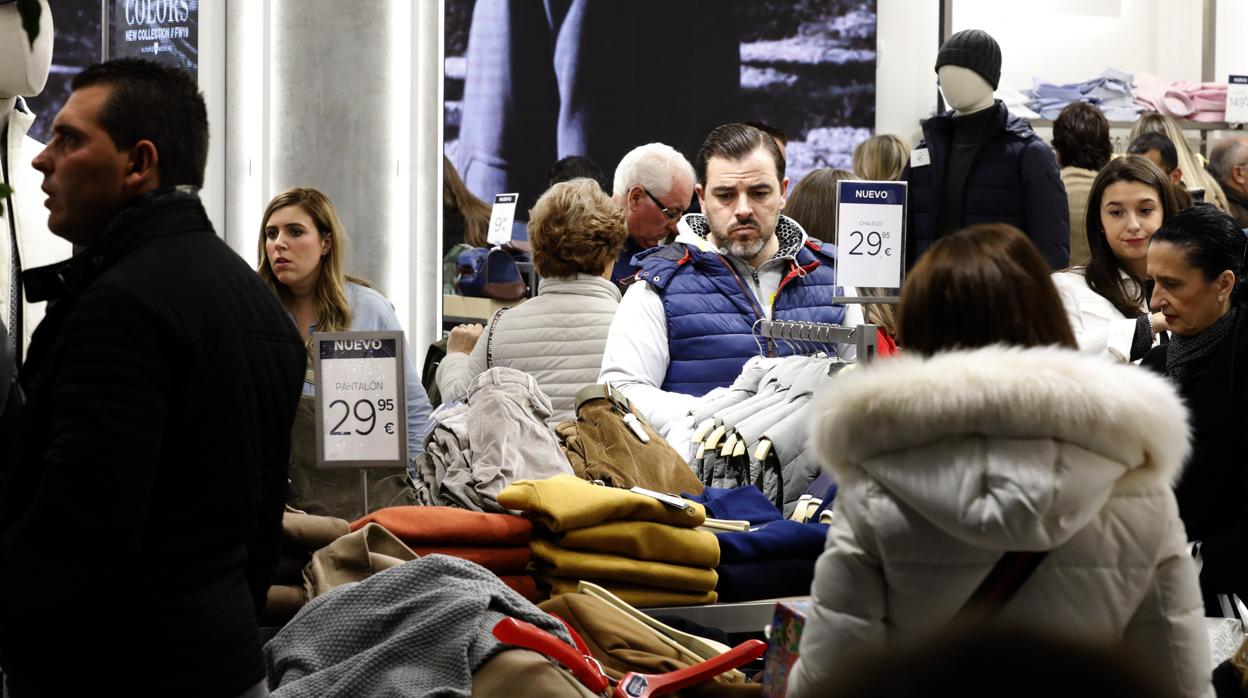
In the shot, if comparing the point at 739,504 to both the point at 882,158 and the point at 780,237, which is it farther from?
the point at 882,158

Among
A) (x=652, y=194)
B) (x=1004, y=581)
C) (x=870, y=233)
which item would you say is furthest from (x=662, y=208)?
(x=1004, y=581)

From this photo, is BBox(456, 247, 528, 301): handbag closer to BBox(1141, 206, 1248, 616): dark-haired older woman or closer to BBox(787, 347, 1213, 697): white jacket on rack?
BBox(1141, 206, 1248, 616): dark-haired older woman

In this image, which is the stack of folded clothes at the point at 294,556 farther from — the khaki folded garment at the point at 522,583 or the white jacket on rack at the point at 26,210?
the white jacket on rack at the point at 26,210

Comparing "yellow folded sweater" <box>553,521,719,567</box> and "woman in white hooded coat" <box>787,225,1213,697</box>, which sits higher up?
"woman in white hooded coat" <box>787,225,1213,697</box>

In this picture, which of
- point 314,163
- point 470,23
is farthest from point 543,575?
point 470,23

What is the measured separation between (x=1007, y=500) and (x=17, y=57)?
2969 mm

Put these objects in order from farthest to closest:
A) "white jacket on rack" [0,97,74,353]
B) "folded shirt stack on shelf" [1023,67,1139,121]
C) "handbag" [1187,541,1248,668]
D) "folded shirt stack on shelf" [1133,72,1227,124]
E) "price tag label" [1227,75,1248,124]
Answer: "folded shirt stack on shelf" [1023,67,1139,121] < "folded shirt stack on shelf" [1133,72,1227,124] < "price tag label" [1227,75,1248,124] < "white jacket on rack" [0,97,74,353] < "handbag" [1187,541,1248,668]

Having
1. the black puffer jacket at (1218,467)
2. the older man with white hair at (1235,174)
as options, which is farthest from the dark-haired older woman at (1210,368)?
the older man with white hair at (1235,174)

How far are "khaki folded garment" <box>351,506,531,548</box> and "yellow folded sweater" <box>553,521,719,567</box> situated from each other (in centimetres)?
9

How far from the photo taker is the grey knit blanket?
2.37m

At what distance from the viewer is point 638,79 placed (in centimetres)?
866

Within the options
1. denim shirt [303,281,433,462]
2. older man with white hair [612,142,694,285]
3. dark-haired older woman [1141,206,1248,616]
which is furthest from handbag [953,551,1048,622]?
older man with white hair [612,142,694,285]

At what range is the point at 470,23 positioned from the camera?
8281mm

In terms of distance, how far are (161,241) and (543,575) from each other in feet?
3.88
